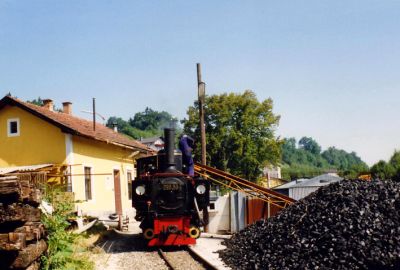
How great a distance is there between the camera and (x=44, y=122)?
59.7 ft

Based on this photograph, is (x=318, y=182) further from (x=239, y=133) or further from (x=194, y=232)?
(x=194, y=232)

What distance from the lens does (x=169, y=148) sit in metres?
12.2

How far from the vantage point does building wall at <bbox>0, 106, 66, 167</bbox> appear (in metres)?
17.9

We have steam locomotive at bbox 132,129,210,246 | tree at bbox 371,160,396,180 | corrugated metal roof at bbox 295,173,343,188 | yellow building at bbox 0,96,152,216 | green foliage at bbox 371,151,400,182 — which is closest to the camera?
steam locomotive at bbox 132,129,210,246

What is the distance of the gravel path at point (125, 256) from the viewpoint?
951 centimetres

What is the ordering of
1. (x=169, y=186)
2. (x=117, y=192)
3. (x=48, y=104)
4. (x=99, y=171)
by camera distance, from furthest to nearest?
(x=117, y=192)
(x=48, y=104)
(x=99, y=171)
(x=169, y=186)

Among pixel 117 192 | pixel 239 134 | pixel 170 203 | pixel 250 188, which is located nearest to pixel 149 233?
pixel 170 203

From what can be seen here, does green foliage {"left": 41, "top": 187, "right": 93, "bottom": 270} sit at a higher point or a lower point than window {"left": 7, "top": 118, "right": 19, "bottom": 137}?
lower

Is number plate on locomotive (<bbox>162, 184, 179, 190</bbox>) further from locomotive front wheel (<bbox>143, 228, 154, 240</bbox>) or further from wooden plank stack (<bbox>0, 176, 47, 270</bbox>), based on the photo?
wooden plank stack (<bbox>0, 176, 47, 270</bbox>)

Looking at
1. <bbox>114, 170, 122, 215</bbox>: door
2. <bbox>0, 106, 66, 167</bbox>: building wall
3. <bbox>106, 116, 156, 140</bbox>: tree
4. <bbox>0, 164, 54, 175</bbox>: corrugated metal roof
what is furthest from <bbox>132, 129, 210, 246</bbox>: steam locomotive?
<bbox>106, 116, 156, 140</bbox>: tree

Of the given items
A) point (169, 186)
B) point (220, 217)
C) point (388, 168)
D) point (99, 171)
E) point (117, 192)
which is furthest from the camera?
point (388, 168)

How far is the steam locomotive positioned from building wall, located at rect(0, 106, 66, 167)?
715 cm

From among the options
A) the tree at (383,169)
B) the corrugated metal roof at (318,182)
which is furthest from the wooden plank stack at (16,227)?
the corrugated metal roof at (318,182)

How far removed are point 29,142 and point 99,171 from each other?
3511 mm
